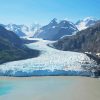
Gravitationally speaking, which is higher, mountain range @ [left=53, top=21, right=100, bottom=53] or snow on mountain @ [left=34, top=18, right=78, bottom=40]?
snow on mountain @ [left=34, top=18, right=78, bottom=40]

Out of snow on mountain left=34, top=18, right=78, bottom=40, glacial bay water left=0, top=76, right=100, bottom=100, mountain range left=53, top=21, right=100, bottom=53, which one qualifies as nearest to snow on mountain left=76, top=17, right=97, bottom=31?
snow on mountain left=34, top=18, right=78, bottom=40

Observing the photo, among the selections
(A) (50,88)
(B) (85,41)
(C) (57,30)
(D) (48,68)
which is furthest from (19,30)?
(A) (50,88)

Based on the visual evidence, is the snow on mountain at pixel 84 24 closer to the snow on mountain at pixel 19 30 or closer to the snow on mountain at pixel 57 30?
the snow on mountain at pixel 57 30

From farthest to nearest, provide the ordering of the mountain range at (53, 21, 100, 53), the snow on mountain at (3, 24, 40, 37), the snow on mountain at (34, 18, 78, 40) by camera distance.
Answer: the snow on mountain at (3, 24, 40, 37) → the snow on mountain at (34, 18, 78, 40) → the mountain range at (53, 21, 100, 53)

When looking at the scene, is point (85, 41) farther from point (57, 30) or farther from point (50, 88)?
point (57, 30)

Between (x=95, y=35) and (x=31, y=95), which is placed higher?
(x=95, y=35)

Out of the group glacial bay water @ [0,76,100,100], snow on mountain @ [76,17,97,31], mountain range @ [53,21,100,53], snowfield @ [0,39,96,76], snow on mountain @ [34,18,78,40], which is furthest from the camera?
snow on mountain @ [76,17,97,31]

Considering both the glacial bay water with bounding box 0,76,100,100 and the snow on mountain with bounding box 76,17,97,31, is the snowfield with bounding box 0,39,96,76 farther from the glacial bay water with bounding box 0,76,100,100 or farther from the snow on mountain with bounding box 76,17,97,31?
the snow on mountain with bounding box 76,17,97,31

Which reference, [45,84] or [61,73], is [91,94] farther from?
[61,73]

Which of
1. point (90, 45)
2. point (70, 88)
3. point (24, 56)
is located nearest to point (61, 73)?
point (70, 88)
